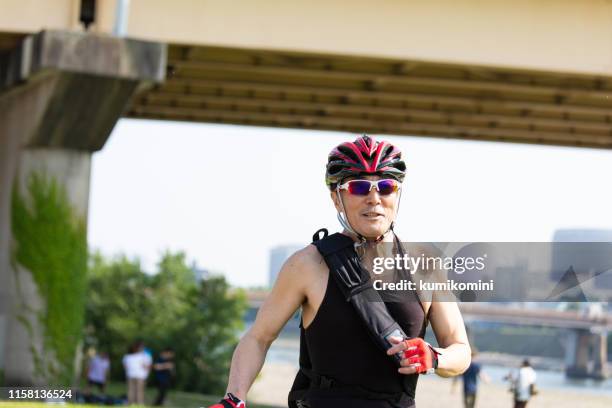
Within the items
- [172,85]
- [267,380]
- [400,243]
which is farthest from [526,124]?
[267,380]

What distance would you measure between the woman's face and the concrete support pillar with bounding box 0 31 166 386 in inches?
669

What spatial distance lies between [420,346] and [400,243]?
18.6 inches

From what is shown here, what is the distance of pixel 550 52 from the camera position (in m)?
21.5

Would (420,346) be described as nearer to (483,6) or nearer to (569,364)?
(483,6)

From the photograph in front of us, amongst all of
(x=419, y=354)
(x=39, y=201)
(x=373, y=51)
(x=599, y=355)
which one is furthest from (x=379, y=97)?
(x=599, y=355)

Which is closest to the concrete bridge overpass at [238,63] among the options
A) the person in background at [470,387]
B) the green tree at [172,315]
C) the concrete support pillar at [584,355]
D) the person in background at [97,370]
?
the person in background at [97,370]

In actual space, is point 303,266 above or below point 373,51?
below

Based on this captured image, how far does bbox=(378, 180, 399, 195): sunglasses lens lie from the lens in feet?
13.2

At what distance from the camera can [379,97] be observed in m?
27.8

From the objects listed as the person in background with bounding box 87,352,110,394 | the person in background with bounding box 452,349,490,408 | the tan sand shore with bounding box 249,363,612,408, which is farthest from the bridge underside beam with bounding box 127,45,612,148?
the tan sand shore with bounding box 249,363,612,408

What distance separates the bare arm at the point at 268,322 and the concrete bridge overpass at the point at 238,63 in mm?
15409

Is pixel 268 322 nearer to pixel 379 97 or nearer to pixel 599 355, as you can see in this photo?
pixel 379 97

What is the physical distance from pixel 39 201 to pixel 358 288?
69.4 feet

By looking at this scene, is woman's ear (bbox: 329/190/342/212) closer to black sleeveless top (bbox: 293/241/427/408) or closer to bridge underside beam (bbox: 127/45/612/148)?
black sleeveless top (bbox: 293/241/427/408)
